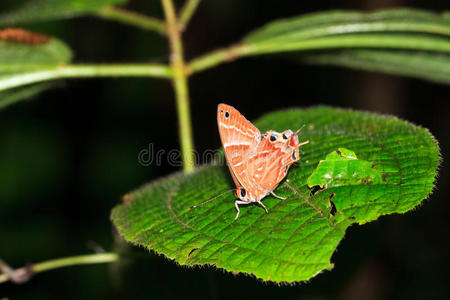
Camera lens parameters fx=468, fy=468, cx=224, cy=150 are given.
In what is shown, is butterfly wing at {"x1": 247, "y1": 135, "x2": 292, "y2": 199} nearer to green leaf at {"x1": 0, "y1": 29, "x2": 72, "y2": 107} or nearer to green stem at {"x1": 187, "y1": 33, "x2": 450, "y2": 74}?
green stem at {"x1": 187, "y1": 33, "x2": 450, "y2": 74}

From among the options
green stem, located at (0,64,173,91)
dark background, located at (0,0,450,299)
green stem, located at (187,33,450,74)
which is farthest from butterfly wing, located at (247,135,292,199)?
dark background, located at (0,0,450,299)

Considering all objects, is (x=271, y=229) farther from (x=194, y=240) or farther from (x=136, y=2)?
(x=136, y=2)

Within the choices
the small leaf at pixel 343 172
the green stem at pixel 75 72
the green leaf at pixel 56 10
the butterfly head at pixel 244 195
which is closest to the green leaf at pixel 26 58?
the green stem at pixel 75 72

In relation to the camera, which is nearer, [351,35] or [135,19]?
[351,35]

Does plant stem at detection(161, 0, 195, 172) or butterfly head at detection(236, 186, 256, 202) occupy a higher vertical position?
plant stem at detection(161, 0, 195, 172)

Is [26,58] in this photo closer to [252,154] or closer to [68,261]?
[68,261]

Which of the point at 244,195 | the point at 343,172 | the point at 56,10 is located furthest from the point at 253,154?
the point at 56,10

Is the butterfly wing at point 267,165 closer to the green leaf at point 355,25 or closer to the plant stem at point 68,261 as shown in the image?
the green leaf at point 355,25
